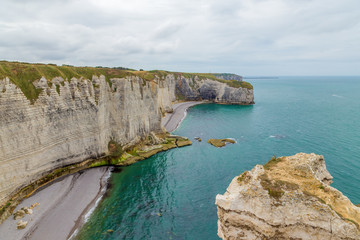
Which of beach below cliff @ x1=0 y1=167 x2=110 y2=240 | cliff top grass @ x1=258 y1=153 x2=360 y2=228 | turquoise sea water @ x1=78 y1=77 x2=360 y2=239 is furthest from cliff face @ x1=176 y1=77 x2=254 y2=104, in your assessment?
cliff top grass @ x1=258 y1=153 x2=360 y2=228

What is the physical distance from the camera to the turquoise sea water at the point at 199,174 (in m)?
28.9

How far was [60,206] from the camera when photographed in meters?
32.4

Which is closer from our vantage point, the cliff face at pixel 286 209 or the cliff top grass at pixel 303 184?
the cliff face at pixel 286 209

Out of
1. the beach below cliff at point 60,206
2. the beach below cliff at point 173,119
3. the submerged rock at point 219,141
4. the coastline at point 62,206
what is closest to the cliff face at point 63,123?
the coastline at point 62,206

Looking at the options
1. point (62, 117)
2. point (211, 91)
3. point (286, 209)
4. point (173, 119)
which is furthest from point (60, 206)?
point (211, 91)

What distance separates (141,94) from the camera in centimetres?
5750

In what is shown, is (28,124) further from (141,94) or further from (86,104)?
(141,94)

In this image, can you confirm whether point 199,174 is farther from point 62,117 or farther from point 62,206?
point 62,117

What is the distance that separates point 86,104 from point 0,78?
48.2 ft

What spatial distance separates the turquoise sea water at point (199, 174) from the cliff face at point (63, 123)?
9.95 metres

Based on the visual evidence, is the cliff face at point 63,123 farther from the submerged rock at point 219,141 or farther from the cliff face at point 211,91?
the cliff face at point 211,91

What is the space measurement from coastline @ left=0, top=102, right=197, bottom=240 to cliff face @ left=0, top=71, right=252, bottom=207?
342 centimetres

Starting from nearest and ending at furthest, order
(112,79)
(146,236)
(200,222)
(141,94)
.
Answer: (146,236) → (200,222) → (112,79) → (141,94)

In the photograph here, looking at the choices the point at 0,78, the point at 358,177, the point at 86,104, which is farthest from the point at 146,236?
the point at 358,177
